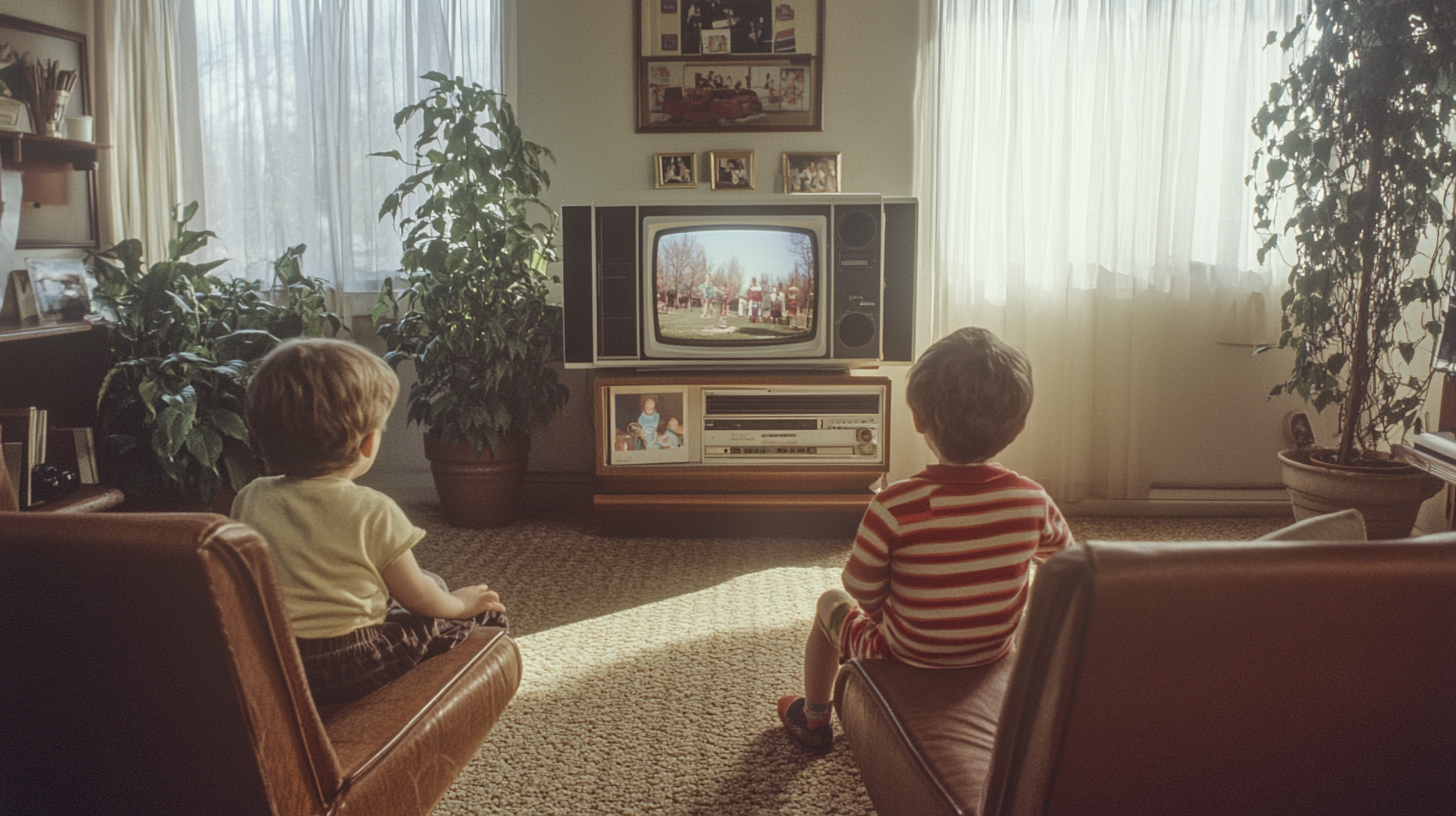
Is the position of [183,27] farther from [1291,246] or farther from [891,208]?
[1291,246]

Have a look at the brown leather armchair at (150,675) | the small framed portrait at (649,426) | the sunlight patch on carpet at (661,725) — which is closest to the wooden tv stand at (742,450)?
the small framed portrait at (649,426)

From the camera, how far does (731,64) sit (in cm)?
309

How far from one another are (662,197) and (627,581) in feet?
3.61

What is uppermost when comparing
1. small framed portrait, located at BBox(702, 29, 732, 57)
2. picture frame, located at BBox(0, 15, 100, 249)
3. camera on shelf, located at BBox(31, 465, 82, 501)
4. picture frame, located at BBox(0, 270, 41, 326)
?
small framed portrait, located at BBox(702, 29, 732, 57)

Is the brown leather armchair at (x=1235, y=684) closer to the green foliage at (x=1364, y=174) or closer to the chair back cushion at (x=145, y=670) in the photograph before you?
Result: the chair back cushion at (x=145, y=670)

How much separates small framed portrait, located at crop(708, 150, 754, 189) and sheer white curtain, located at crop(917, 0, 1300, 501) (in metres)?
0.56

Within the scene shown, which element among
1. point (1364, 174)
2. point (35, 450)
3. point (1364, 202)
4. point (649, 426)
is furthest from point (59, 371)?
point (1364, 174)

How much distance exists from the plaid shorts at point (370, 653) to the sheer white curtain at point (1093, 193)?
227 cm

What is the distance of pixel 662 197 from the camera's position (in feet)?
8.98

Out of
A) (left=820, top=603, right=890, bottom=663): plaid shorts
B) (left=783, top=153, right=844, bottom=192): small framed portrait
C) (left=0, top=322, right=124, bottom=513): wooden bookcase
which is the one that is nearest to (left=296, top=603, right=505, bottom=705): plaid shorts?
(left=820, top=603, right=890, bottom=663): plaid shorts

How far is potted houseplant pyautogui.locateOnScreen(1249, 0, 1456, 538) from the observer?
89.4 inches

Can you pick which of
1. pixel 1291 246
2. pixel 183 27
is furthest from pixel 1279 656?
pixel 183 27

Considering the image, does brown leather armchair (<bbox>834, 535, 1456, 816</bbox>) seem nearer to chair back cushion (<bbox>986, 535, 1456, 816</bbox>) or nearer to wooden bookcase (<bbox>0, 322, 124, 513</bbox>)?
chair back cushion (<bbox>986, 535, 1456, 816</bbox>)

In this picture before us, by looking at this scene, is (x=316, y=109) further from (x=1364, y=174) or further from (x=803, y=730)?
(x=1364, y=174)
